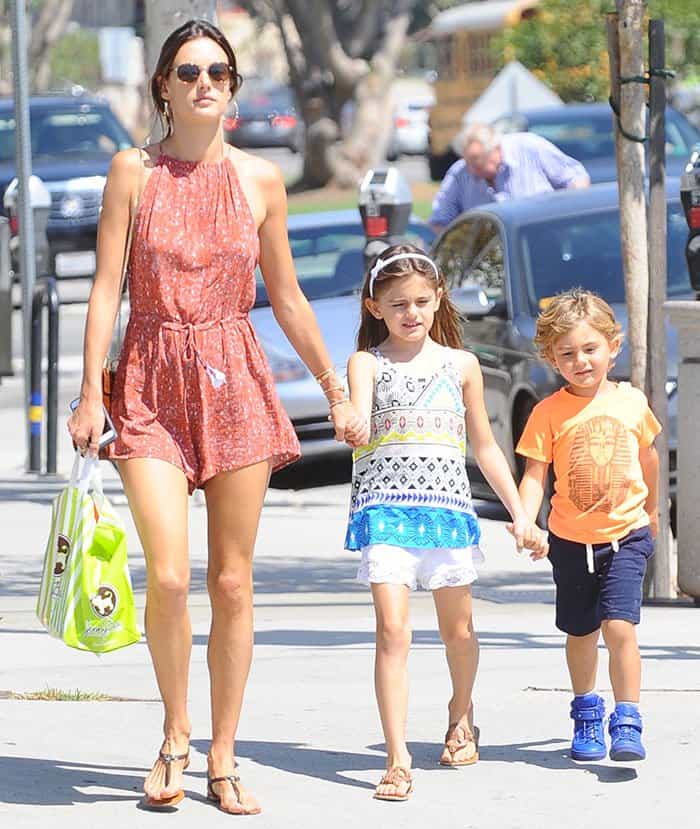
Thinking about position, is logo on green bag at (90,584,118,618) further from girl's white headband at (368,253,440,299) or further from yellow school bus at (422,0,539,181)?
yellow school bus at (422,0,539,181)

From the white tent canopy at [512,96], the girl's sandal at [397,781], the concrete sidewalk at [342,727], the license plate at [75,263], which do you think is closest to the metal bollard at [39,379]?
the concrete sidewalk at [342,727]

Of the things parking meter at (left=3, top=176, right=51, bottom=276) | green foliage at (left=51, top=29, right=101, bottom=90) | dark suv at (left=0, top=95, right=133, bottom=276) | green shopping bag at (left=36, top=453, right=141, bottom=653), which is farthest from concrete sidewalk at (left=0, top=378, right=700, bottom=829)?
green foliage at (left=51, top=29, right=101, bottom=90)

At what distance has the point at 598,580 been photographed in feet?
17.6

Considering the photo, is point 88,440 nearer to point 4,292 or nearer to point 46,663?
point 46,663

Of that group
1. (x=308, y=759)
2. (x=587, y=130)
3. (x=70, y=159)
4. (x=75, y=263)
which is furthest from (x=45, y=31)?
(x=308, y=759)

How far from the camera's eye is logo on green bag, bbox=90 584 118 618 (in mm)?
4992

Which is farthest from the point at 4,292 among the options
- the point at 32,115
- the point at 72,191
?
the point at 32,115

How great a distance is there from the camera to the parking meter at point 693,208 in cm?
757

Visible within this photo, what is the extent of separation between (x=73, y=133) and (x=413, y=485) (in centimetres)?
1916

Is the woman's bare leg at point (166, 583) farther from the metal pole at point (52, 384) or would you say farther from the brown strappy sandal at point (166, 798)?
the metal pole at point (52, 384)

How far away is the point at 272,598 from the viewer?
26.7ft

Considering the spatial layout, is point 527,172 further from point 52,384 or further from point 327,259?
point 52,384

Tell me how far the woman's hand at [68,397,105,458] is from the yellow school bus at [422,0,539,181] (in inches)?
1307

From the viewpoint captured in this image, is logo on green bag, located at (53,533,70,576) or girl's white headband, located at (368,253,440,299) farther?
girl's white headband, located at (368,253,440,299)
